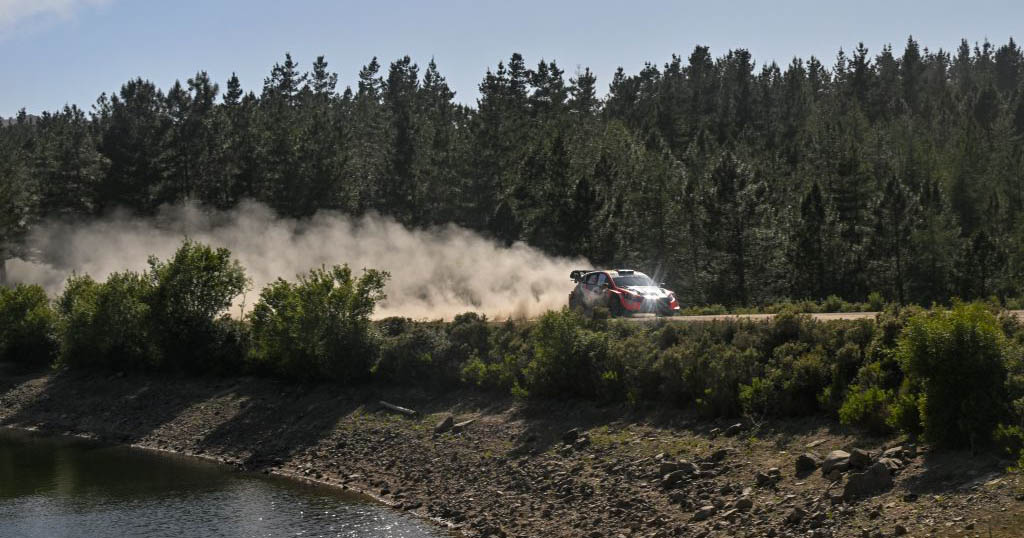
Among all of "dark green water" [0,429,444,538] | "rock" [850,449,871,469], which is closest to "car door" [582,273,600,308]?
"dark green water" [0,429,444,538]

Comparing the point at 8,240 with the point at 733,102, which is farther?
the point at 733,102

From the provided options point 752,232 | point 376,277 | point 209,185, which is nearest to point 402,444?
point 376,277

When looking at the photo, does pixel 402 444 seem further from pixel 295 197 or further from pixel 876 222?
pixel 295 197

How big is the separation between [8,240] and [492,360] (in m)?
67.3

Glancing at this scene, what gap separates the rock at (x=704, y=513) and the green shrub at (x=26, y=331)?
45.9m

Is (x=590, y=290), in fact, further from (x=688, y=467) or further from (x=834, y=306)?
(x=688, y=467)

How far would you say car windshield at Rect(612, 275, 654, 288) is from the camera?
38.4 m

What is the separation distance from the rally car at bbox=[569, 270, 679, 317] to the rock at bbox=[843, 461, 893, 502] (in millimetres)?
18222

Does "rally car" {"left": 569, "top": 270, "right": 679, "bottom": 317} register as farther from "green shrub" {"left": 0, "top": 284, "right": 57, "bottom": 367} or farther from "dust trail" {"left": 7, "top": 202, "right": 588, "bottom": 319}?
"green shrub" {"left": 0, "top": 284, "right": 57, "bottom": 367}

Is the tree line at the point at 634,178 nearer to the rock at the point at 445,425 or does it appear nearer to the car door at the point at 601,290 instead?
the car door at the point at 601,290

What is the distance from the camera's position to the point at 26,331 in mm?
56281

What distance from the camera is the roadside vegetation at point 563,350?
1831cm

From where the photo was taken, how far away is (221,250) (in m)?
47.5

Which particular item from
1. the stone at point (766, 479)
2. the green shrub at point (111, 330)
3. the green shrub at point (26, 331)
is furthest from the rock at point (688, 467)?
the green shrub at point (26, 331)
